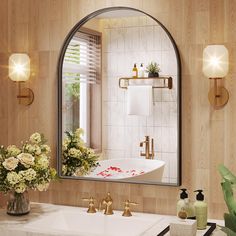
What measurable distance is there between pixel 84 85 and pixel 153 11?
2.01 ft

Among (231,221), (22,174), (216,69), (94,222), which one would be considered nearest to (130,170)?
(94,222)

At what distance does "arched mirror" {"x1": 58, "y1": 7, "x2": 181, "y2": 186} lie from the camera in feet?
9.03

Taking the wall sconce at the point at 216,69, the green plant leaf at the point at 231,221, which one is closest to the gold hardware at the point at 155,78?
the wall sconce at the point at 216,69

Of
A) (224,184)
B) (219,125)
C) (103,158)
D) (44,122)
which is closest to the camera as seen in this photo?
(224,184)

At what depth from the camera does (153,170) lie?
110 inches

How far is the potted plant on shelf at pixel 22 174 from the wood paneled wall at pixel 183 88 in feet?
0.96

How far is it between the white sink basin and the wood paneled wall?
146 mm

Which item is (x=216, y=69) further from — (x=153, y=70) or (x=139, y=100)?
(x=139, y=100)

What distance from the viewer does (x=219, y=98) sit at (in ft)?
8.68

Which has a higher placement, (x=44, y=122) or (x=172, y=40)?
(x=172, y=40)

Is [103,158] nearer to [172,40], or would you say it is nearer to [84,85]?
[84,85]

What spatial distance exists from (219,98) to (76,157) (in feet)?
3.16

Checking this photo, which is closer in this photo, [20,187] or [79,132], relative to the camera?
[20,187]

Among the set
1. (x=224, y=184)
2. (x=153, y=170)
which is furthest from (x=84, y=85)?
(x=224, y=184)
